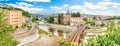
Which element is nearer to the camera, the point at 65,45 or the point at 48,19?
the point at 65,45

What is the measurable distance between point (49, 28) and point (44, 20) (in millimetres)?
592

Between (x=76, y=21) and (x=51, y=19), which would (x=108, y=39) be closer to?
(x=76, y=21)

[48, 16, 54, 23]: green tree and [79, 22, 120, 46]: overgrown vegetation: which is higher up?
[79, 22, 120, 46]: overgrown vegetation

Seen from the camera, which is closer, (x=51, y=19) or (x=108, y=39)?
(x=108, y=39)

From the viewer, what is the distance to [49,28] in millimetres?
16797

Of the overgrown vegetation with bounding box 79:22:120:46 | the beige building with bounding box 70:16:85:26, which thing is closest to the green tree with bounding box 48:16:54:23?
the beige building with bounding box 70:16:85:26

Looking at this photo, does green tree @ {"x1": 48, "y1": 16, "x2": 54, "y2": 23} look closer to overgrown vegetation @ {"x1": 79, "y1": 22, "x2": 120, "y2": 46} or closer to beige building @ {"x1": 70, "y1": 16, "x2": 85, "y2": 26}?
beige building @ {"x1": 70, "y1": 16, "x2": 85, "y2": 26}

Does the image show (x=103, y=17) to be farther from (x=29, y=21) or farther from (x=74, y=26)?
(x=29, y=21)

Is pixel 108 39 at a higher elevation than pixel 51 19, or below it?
higher

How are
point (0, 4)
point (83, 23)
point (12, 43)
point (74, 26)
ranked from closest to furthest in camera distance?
1. point (12, 43)
2. point (0, 4)
3. point (74, 26)
4. point (83, 23)

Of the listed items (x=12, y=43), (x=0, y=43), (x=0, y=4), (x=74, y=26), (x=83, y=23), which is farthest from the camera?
(x=83, y=23)

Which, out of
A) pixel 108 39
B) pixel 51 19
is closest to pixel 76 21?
pixel 51 19

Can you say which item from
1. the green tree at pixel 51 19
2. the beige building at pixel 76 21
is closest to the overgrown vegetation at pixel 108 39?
the beige building at pixel 76 21

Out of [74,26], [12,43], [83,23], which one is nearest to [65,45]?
[12,43]
